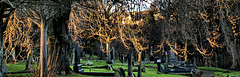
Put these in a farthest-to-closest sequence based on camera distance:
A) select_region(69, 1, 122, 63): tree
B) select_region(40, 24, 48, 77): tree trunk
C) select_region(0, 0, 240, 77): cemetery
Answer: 1. select_region(69, 1, 122, 63): tree
2. select_region(0, 0, 240, 77): cemetery
3. select_region(40, 24, 48, 77): tree trunk

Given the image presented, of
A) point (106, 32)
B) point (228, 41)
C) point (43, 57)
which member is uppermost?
point (106, 32)

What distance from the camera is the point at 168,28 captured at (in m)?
31.9

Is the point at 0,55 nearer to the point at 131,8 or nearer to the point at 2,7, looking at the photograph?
the point at 2,7

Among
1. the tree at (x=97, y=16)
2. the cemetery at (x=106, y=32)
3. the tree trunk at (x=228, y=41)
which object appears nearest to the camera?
the cemetery at (x=106, y=32)

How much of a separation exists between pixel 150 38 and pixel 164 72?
2266cm

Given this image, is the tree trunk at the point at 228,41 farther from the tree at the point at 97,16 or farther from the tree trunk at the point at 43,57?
the tree trunk at the point at 43,57

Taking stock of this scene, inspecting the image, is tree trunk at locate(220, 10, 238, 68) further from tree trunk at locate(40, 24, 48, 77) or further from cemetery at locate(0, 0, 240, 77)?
tree trunk at locate(40, 24, 48, 77)

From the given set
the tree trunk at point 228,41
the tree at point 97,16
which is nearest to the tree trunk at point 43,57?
the tree at point 97,16

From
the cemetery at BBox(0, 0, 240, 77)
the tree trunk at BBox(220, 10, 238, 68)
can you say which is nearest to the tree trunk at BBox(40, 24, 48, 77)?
the cemetery at BBox(0, 0, 240, 77)

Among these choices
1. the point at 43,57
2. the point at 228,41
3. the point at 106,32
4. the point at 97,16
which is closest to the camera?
the point at 43,57

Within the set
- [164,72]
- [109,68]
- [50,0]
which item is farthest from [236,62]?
[50,0]

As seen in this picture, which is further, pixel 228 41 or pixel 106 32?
pixel 106 32

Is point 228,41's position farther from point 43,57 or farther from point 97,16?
point 43,57

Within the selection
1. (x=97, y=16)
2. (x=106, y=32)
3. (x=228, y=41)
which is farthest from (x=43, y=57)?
(x=228, y=41)
